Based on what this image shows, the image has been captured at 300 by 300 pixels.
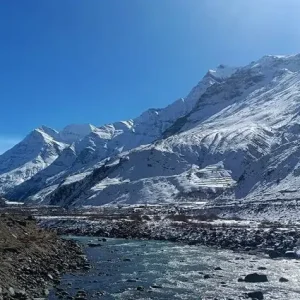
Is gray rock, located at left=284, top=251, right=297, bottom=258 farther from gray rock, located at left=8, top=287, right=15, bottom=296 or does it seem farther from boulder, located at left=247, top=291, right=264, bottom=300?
gray rock, located at left=8, top=287, right=15, bottom=296

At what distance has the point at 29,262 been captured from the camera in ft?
132

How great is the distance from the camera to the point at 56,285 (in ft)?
121

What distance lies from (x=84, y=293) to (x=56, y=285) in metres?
3.17

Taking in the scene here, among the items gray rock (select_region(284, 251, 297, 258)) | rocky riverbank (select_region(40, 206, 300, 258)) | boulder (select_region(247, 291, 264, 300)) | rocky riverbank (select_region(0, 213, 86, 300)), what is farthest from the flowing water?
rocky riverbank (select_region(40, 206, 300, 258))

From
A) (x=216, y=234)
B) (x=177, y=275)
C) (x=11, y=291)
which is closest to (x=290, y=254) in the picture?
(x=177, y=275)

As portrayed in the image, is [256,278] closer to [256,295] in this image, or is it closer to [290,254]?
[256,295]

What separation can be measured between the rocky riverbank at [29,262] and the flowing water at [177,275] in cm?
154

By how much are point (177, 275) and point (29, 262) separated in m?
14.3

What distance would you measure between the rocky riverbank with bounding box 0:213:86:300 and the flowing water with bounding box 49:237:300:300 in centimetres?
154

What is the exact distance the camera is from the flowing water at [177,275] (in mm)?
36178

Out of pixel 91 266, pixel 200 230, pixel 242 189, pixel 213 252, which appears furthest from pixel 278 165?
pixel 91 266

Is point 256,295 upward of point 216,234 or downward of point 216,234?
downward

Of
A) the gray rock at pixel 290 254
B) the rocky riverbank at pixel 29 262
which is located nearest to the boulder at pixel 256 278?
the gray rock at pixel 290 254

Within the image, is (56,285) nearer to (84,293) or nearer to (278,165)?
(84,293)
